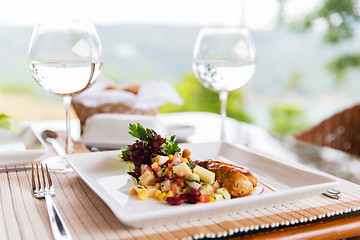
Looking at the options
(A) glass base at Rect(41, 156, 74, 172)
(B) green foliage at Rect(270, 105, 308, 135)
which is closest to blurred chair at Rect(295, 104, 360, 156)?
(A) glass base at Rect(41, 156, 74, 172)

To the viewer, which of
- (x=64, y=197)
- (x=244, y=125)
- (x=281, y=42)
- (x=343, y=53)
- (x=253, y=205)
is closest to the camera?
(x=253, y=205)

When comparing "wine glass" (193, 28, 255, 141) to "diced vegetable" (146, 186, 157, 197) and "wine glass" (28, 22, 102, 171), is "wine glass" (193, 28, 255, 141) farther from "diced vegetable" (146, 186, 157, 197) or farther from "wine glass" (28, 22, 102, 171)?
"diced vegetable" (146, 186, 157, 197)

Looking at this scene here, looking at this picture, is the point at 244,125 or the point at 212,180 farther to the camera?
the point at 244,125

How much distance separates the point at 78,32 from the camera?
41.1 inches

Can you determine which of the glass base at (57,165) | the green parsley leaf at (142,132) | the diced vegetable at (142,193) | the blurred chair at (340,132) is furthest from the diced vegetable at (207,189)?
the blurred chair at (340,132)

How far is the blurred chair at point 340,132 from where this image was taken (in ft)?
7.46

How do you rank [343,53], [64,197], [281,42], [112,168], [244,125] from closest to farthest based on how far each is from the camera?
[64,197]
[112,168]
[244,125]
[343,53]
[281,42]

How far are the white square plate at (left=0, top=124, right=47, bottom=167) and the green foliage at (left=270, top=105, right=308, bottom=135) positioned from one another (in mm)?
6333

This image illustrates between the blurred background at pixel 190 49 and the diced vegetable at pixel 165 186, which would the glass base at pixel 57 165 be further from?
the blurred background at pixel 190 49

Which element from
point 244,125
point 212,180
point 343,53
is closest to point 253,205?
point 212,180

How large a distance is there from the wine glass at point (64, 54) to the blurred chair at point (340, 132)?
1.59m


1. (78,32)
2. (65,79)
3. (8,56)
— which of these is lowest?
(8,56)

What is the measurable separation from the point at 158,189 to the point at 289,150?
812mm

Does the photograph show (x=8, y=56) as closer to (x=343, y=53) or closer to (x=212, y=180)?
(x=343, y=53)
